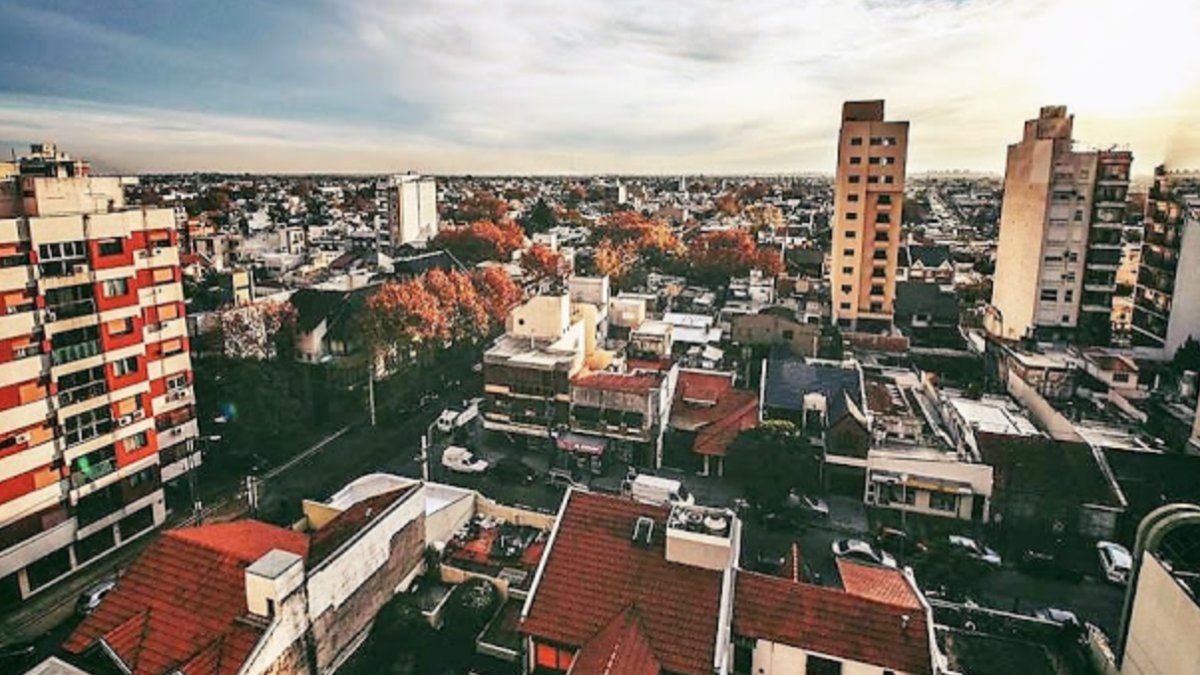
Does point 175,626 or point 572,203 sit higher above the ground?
point 572,203

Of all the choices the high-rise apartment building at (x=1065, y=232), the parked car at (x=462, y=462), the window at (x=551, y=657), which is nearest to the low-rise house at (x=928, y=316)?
the high-rise apartment building at (x=1065, y=232)

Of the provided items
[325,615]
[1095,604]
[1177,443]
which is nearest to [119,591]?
[325,615]

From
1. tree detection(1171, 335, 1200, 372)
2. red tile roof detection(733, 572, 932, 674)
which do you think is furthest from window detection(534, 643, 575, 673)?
tree detection(1171, 335, 1200, 372)

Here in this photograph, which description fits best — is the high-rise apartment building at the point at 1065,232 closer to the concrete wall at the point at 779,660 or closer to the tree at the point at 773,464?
the tree at the point at 773,464

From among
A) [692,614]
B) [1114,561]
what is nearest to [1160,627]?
[692,614]

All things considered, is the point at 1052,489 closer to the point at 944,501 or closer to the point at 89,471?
the point at 944,501

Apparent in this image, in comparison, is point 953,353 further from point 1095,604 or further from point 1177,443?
point 1095,604
